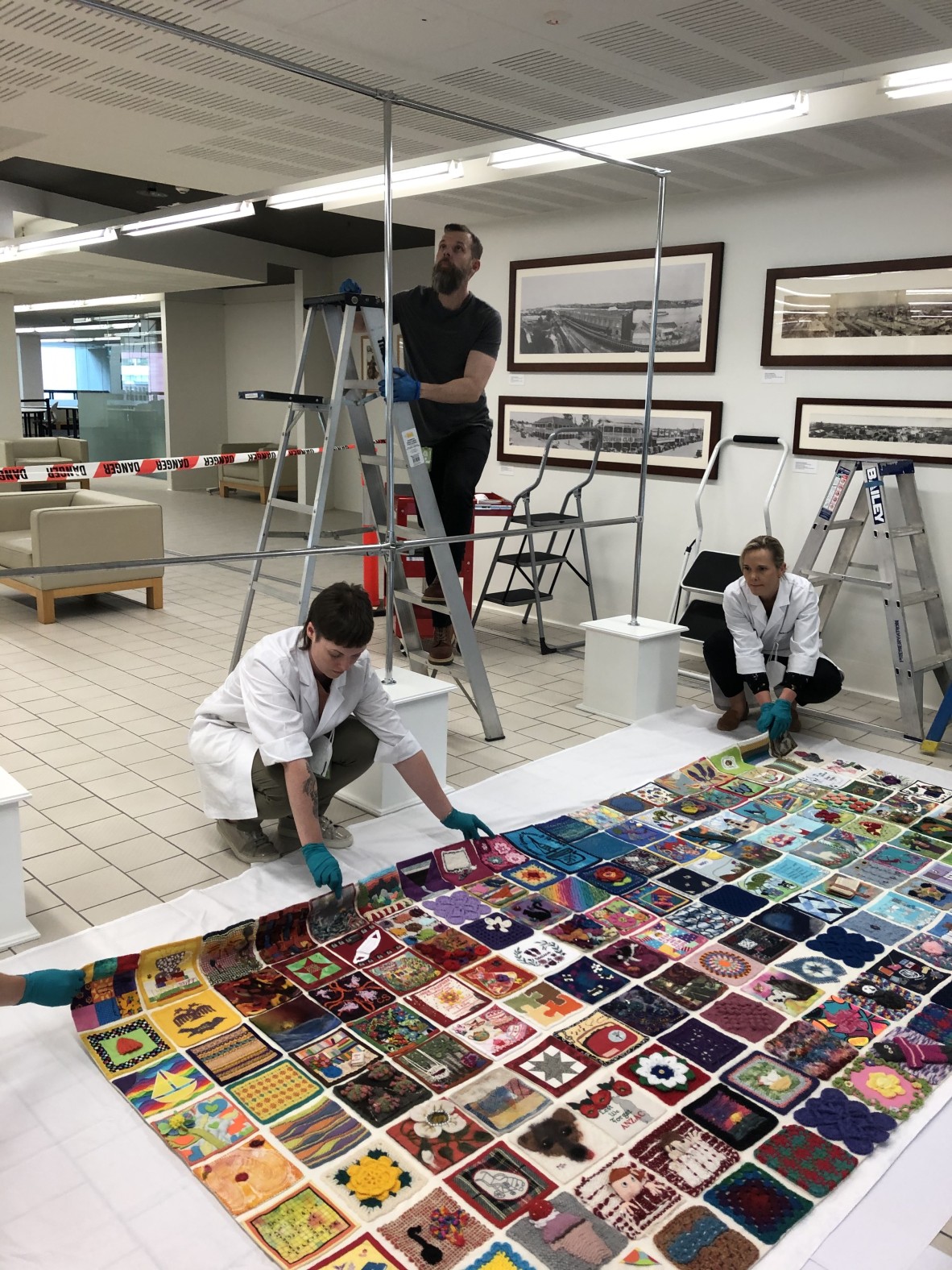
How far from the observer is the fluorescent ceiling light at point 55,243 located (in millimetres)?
8148

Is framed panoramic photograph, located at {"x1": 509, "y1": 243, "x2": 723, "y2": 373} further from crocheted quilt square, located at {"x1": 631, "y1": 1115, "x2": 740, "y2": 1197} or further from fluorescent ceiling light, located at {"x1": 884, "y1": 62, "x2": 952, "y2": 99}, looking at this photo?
crocheted quilt square, located at {"x1": 631, "y1": 1115, "x2": 740, "y2": 1197}

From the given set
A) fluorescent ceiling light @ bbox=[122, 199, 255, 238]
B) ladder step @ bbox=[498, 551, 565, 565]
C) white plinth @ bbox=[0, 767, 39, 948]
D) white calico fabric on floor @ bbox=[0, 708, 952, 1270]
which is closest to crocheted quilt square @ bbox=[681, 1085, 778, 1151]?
white calico fabric on floor @ bbox=[0, 708, 952, 1270]

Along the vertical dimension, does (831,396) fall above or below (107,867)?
above

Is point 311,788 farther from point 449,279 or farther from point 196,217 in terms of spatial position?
point 196,217

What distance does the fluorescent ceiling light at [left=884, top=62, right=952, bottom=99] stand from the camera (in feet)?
11.0

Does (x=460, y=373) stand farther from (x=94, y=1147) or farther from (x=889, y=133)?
(x=94, y=1147)

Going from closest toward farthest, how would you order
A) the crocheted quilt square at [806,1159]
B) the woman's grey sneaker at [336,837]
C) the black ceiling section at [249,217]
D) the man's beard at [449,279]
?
the crocheted quilt square at [806,1159]
the woman's grey sneaker at [336,837]
the man's beard at [449,279]
the black ceiling section at [249,217]

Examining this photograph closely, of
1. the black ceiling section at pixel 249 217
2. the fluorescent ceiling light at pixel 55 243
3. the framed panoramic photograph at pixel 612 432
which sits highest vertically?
the black ceiling section at pixel 249 217

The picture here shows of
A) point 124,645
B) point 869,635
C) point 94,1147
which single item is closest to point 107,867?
point 94,1147

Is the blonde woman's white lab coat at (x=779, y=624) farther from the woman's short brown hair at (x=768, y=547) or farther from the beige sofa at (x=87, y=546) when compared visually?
the beige sofa at (x=87, y=546)

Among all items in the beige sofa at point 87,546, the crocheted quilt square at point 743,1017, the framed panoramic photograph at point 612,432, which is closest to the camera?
the crocheted quilt square at point 743,1017

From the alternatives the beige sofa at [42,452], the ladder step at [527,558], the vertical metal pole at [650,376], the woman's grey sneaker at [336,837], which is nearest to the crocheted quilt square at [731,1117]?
the woman's grey sneaker at [336,837]

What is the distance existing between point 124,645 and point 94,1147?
4267 mm

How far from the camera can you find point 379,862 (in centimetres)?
310
